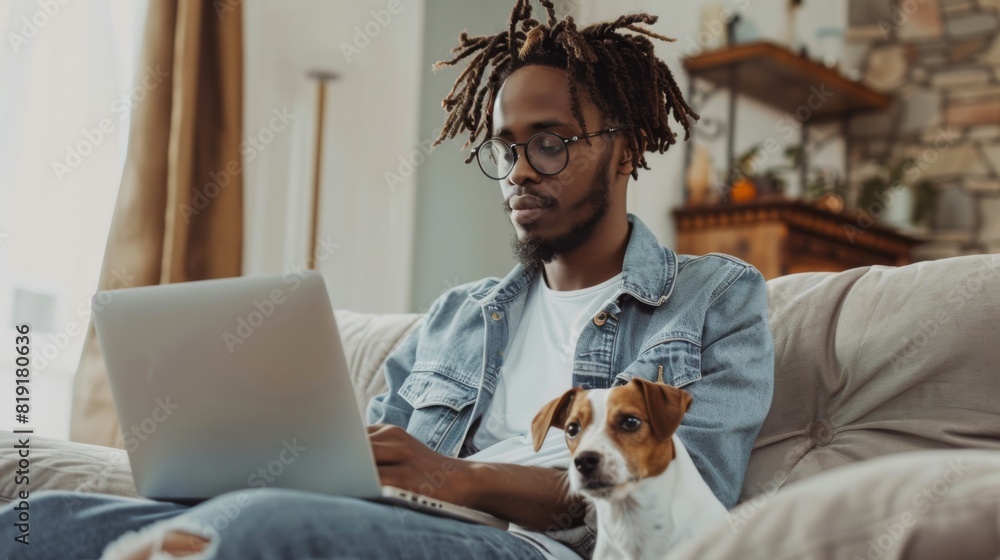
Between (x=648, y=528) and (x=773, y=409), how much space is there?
50 cm

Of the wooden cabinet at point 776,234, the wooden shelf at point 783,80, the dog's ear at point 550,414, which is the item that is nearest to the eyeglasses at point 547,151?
the dog's ear at point 550,414

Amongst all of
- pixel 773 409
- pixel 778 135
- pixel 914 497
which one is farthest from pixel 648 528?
pixel 778 135

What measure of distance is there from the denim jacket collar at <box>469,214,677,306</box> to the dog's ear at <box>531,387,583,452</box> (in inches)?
13.7

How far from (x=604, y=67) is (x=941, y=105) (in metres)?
4.34

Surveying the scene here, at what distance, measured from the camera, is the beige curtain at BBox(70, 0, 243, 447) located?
8.74ft

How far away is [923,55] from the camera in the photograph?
5.43 metres

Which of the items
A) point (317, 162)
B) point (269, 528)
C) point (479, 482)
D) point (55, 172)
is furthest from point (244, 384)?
point (317, 162)

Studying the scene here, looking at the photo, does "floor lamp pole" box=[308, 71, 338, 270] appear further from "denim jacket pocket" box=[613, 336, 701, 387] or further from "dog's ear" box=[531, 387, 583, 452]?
"dog's ear" box=[531, 387, 583, 452]

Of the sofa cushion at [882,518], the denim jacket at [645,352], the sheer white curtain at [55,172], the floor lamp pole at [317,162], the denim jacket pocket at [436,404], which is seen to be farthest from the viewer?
the floor lamp pole at [317,162]

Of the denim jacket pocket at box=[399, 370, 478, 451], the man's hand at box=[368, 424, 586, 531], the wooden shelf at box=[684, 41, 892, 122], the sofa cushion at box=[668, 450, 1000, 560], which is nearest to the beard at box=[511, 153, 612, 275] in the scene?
the denim jacket pocket at box=[399, 370, 478, 451]

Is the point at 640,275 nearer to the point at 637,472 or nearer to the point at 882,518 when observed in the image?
the point at 637,472

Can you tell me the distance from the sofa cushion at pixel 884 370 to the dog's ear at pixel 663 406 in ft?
1.30

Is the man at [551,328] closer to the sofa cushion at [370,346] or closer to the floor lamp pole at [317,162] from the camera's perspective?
the sofa cushion at [370,346]

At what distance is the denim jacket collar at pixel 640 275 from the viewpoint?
4.83ft
